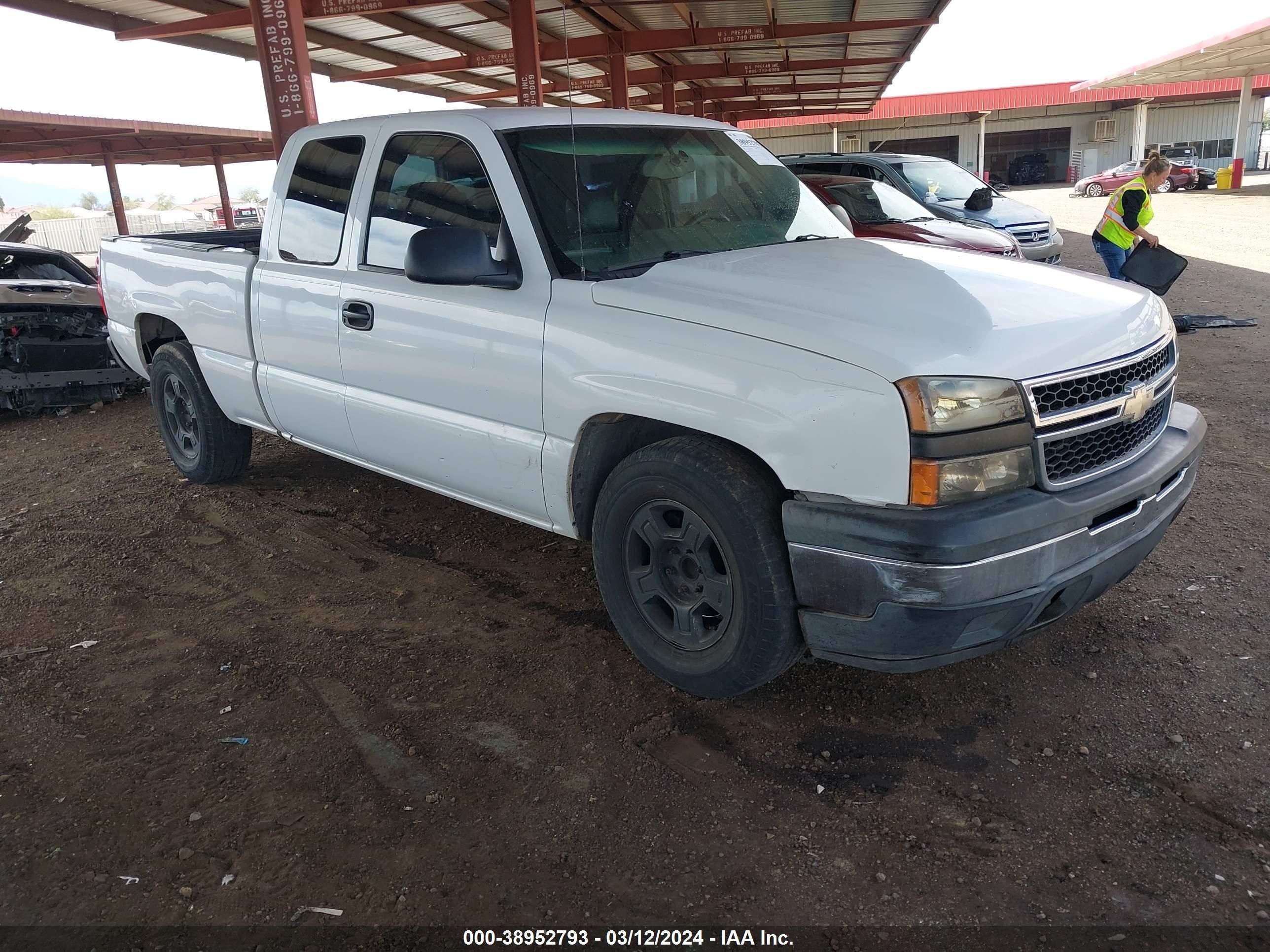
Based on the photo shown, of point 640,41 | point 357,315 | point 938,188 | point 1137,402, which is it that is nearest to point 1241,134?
point 640,41

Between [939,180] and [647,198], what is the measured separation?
935cm

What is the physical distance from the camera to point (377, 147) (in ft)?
12.9

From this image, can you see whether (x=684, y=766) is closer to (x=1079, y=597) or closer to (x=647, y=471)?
(x=647, y=471)

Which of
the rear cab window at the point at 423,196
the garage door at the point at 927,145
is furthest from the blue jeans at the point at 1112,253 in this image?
the garage door at the point at 927,145

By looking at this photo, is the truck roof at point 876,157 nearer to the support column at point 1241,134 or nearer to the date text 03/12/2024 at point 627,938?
the date text 03/12/2024 at point 627,938

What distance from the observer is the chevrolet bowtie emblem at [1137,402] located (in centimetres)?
281

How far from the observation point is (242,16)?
12992mm

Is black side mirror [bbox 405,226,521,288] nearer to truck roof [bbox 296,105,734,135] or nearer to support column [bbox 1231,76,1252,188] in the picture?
truck roof [bbox 296,105,734,135]

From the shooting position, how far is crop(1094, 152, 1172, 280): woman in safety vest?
8.99 m

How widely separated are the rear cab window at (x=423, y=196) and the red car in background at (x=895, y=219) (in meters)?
5.70

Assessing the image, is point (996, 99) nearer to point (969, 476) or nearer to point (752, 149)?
point (752, 149)

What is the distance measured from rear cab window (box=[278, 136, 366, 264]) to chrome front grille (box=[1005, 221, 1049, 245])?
31.4 feet

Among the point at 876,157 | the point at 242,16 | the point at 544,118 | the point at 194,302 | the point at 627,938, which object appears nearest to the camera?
the point at 627,938

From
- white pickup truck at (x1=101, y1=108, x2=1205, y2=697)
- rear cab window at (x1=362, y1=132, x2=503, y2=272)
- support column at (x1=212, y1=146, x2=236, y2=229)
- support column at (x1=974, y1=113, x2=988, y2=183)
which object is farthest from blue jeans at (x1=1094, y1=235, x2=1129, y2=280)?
support column at (x1=974, y1=113, x2=988, y2=183)
